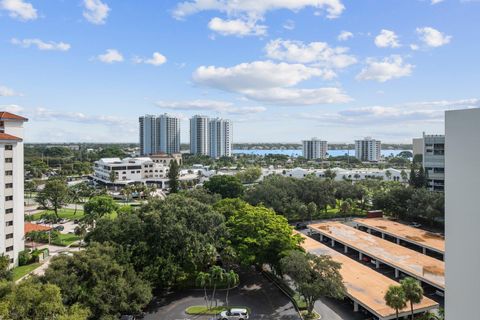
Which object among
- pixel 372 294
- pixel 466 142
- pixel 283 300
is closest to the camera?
pixel 466 142

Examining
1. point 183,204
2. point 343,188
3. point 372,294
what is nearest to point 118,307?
point 183,204

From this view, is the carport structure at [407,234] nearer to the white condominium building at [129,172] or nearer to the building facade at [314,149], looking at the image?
the white condominium building at [129,172]

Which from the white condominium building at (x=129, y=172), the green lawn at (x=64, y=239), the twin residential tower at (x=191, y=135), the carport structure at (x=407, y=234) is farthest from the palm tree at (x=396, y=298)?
the twin residential tower at (x=191, y=135)

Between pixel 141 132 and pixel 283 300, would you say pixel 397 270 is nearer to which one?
pixel 283 300

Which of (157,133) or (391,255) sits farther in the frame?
(157,133)

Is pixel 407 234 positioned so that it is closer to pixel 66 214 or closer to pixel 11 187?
pixel 11 187

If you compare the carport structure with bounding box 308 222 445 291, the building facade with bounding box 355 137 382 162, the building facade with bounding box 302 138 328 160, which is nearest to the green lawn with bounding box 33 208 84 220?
the carport structure with bounding box 308 222 445 291

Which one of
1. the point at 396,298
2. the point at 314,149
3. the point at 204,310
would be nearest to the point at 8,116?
the point at 204,310
